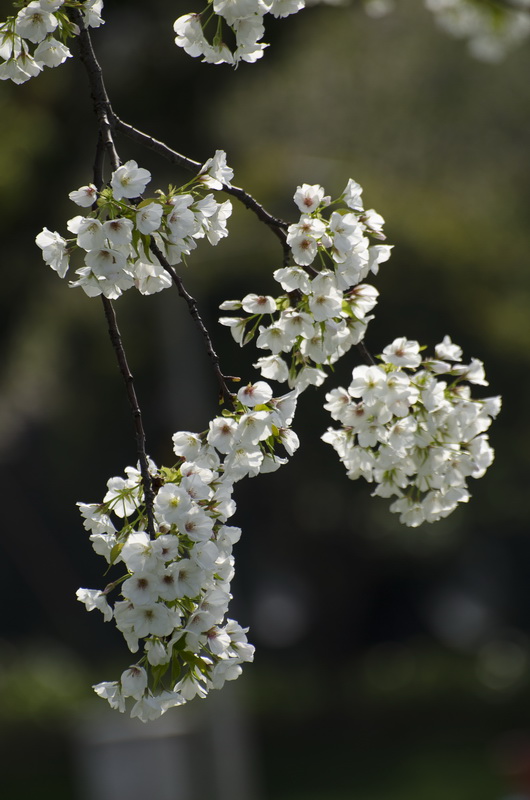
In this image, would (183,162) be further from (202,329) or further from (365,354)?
(365,354)

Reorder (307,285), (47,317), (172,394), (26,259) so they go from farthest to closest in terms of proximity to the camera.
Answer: (47,317) → (172,394) → (26,259) → (307,285)

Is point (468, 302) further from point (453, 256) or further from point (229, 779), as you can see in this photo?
point (229, 779)

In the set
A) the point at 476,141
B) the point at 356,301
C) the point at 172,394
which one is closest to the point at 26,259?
the point at 172,394

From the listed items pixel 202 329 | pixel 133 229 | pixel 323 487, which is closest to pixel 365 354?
pixel 202 329

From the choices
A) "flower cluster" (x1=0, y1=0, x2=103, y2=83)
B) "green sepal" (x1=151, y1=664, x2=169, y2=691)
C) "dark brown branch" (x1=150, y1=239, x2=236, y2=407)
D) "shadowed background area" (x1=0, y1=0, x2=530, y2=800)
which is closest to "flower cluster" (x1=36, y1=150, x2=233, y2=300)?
"dark brown branch" (x1=150, y1=239, x2=236, y2=407)

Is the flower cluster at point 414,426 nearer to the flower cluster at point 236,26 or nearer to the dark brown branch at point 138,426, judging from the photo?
the dark brown branch at point 138,426

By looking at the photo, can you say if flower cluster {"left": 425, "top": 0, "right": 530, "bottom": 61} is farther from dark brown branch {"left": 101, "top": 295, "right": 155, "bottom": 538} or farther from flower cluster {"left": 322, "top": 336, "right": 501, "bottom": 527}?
dark brown branch {"left": 101, "top": 295, "right": 155, "bottom": 538}

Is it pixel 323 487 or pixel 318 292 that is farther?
pixel 323 487
